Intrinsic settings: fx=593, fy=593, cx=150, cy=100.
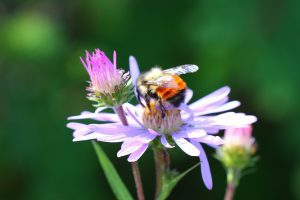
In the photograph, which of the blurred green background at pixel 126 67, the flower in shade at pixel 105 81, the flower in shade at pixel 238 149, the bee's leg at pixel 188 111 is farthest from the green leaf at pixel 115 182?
the blurred green background at pixel 126 67

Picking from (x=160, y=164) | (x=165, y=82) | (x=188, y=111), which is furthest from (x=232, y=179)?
(x=165, y=82)

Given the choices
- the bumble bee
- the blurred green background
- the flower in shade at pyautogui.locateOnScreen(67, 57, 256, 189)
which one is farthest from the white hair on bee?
the blurred green background

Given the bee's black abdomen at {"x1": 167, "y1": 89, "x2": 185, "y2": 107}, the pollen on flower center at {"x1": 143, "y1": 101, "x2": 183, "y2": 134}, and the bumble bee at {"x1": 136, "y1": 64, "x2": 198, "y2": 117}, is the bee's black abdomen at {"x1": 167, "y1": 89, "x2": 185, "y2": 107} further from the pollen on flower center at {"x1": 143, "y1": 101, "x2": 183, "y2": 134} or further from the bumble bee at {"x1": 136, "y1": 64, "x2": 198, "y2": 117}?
the pollen on flower center at {"x1": 143, "y1": 101, "x2": 183, "y2": 134}

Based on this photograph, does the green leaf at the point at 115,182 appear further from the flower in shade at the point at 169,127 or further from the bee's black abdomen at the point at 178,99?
the bee's black abdomen at the point at 178,99

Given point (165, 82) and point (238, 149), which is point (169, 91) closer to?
point (165, 82)

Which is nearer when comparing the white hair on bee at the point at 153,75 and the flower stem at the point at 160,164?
the flower stem at the point at 160,164

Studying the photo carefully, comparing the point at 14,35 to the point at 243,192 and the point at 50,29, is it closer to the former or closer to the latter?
the point at 50,29

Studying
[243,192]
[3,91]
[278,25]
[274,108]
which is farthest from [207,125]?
[3,91]
